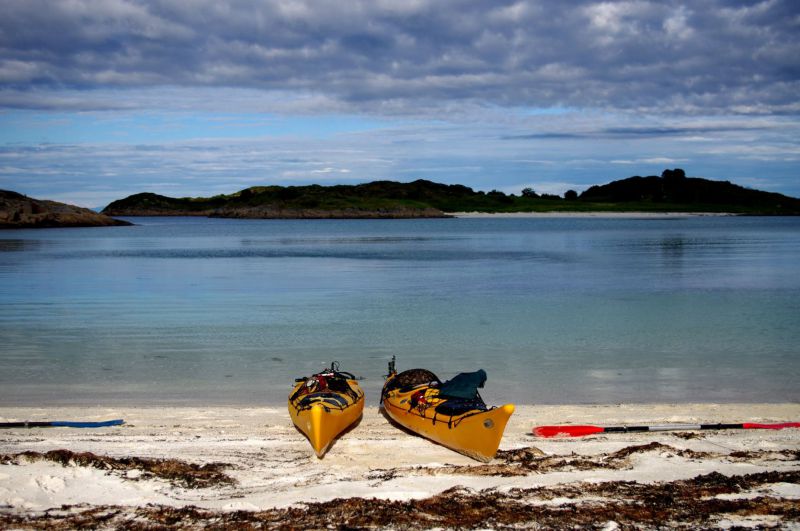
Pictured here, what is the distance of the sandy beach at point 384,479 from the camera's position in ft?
24.5

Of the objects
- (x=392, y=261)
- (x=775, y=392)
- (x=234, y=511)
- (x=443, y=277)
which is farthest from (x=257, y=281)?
(x=234, y=511)

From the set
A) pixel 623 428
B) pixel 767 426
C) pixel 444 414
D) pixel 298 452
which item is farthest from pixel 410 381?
pixel 767 426

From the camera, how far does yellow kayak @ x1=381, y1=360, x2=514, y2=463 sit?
954 centimetres

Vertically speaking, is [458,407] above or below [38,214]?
below

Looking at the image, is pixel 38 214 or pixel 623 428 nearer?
pixel 623 428

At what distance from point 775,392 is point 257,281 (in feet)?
87.9

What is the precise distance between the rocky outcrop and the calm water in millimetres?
73570

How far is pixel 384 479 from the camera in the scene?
8.80 m

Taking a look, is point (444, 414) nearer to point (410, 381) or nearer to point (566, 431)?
point (410, 381)

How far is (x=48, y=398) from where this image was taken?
14.0 metres

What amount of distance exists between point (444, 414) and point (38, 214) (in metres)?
120

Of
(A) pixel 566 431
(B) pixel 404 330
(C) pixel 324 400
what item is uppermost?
(C) pixel 324 400

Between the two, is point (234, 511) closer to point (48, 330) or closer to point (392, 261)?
point (48, 330)

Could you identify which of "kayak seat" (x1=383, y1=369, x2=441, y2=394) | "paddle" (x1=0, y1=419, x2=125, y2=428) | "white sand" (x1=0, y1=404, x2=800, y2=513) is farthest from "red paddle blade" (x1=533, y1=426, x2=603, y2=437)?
"paddle" (x1=0, y1=419, x2=125, y2=428)
